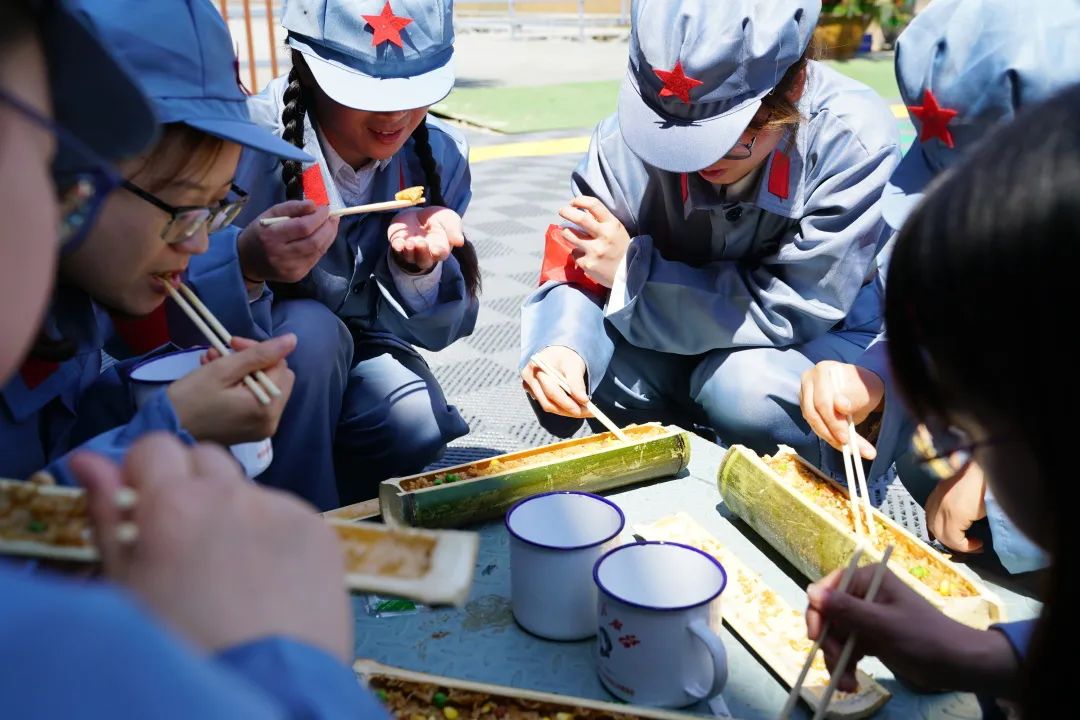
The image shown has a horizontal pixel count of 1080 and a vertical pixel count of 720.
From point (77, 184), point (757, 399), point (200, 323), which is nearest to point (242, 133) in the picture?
point (200, 323)

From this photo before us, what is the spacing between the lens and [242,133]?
1282 mm

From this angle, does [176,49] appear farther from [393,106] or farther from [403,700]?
[403,700]

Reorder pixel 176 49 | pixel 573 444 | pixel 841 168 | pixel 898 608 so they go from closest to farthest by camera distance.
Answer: pixel 898 608
pixel 176 49
pixel 573 444
pixel 841 168

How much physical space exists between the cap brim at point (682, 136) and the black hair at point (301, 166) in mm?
543

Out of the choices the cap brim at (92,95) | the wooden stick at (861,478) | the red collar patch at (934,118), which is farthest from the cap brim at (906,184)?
the cap brim at (92,95)

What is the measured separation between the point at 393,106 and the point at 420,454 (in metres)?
0.80

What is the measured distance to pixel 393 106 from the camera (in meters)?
1.93

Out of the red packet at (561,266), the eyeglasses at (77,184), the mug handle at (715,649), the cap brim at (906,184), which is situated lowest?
the red packet at (561,266)

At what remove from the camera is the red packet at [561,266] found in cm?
233

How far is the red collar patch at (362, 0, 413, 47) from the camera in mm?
1969

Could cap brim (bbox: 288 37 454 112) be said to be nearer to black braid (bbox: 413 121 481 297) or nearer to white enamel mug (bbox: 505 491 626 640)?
black braid (bbox: 413 121 481 297)

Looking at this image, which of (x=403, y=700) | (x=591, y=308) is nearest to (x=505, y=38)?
(x=591, y=308)

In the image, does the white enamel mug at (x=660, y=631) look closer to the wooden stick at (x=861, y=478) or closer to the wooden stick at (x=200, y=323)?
the wooden stick at (x=861, y=478)

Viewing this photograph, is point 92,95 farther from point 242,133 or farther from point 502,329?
point 502,329
